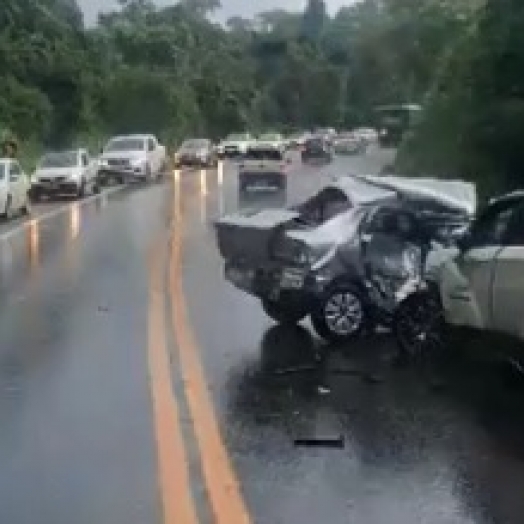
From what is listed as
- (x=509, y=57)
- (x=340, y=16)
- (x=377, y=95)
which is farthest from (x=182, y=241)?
(x=340, y=16)

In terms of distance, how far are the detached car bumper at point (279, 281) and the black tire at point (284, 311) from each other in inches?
5.1

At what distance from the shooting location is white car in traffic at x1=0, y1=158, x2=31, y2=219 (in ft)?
103

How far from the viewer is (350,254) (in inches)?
496

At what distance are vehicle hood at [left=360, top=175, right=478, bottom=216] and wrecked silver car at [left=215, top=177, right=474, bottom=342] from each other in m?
0.02

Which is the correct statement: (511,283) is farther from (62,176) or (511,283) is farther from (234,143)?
(234,143)

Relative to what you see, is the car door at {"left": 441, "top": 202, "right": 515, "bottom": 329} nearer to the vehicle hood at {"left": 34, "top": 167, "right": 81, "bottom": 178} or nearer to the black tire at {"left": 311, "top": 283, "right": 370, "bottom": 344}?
the black tire at {"left": 311, "top": 283, "right": 370, "bottom": 344}

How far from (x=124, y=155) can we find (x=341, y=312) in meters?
38.8

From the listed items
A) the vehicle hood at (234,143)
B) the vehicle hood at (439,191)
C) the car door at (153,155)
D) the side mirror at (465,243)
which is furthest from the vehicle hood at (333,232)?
the vehicle hood at (234,143)

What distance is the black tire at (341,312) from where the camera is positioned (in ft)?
41.0

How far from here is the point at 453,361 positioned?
37.7 ft

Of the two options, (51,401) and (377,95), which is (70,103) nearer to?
(51,401)

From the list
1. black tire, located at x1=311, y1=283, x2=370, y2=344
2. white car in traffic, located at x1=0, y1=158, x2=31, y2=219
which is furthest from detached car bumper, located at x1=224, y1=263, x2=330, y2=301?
white car in traffic, located at x1=0, y1=158, x2=31, y2=219

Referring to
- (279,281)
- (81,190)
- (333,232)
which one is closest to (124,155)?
(81,190)

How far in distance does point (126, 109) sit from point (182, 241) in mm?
53289
